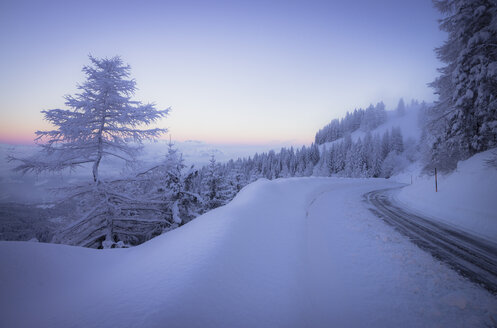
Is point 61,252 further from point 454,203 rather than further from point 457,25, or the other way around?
point 457,25

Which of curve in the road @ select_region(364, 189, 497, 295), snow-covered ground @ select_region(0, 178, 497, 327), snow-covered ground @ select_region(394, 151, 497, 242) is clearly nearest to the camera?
snow-covered ground @ select_region(0, 178, 497, 327)

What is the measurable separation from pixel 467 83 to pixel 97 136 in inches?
817

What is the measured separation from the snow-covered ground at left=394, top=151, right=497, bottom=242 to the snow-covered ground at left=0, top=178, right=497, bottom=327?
4385mm

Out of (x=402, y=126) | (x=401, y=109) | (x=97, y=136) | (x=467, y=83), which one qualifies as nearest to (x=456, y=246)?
(x=467, y=83)

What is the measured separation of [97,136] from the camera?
8.36 m

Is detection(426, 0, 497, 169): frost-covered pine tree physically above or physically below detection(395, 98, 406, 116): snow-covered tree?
below

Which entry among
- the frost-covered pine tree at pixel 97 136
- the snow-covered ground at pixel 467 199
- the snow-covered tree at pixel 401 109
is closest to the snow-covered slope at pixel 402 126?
the snow-covered tree at pixel 401 109

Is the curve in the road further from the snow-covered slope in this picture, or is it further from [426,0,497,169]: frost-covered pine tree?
the snow-covered slope

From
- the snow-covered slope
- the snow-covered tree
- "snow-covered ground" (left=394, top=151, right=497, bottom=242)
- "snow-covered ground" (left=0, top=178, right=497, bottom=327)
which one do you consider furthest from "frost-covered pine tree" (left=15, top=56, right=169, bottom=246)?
the snow-covered tree

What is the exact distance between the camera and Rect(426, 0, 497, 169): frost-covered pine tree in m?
9.37

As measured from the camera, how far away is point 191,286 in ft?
9.43

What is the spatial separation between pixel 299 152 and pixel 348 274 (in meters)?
97.2

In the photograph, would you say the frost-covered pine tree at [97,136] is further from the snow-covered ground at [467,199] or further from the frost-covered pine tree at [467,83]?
the frost-covered pine tree at [467,83]

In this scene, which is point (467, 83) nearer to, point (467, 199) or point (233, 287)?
point (467, 199)
